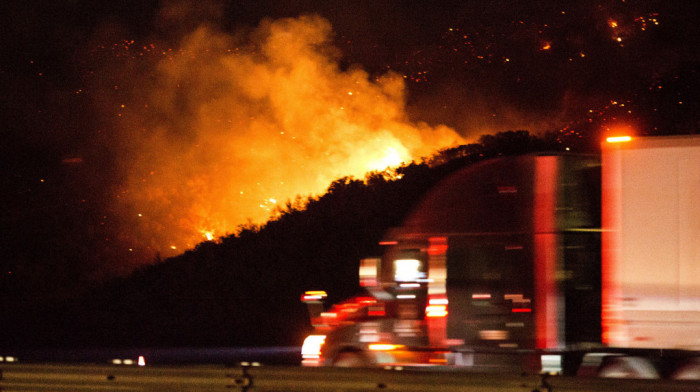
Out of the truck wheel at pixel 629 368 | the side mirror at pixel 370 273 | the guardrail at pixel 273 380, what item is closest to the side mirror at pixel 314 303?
the side mirror at pixel 370 273

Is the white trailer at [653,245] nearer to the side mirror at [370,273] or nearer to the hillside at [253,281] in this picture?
the side mirror at [370,273]

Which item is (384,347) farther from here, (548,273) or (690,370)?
(690,370)

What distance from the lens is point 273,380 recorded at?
7.03 m

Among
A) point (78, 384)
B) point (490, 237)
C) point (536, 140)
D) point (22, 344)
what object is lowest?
point (22, 344)

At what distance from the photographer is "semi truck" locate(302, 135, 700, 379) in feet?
28.0

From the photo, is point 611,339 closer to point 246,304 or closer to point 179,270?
point 246,304

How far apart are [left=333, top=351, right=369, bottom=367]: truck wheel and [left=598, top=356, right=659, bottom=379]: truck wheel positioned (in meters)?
3.11

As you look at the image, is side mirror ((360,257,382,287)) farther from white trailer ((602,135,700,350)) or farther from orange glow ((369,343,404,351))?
white trailer ((602,135,700,350))

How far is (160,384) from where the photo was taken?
23.3 ft

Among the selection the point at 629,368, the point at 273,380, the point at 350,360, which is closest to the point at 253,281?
the point at 350,360

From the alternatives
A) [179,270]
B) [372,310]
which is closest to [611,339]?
[372,310]

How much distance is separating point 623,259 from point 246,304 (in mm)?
19831

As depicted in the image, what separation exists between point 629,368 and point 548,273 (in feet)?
4.41

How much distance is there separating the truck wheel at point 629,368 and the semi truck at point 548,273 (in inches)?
0.5
